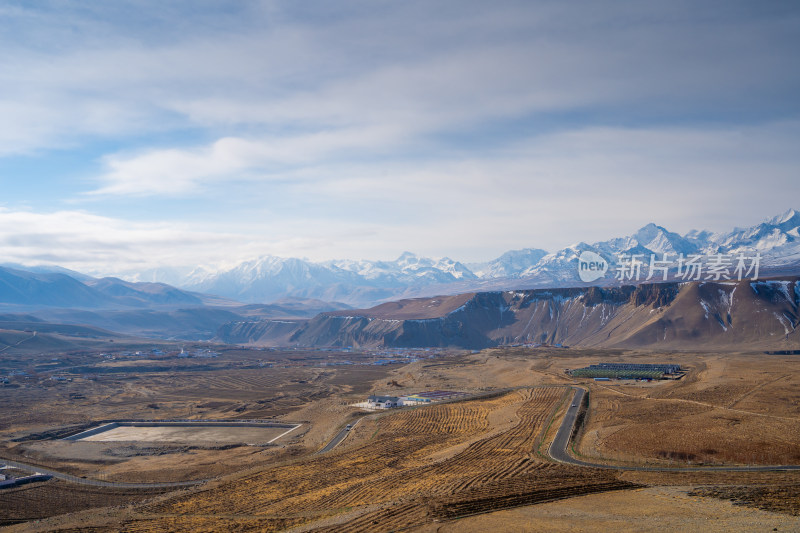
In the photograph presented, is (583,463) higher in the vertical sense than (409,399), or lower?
higher

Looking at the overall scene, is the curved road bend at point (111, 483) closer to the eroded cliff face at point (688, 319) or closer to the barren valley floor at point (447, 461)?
the barren valley floor at point (447, 461)

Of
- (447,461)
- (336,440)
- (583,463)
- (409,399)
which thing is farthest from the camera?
(409,399)

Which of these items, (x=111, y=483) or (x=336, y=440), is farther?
(x=336, y=440)

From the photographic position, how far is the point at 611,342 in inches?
6796

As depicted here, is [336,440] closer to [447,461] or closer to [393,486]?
[447,461]

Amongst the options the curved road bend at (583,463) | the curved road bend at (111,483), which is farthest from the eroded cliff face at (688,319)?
the curved road bend at (111,483)

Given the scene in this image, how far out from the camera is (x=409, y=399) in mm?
85562

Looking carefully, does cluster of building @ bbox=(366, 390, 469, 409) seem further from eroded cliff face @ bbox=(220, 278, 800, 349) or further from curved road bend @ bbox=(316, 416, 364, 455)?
eroded cliff face @ bbox=(220, 278, 800, 349)

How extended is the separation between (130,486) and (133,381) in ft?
277

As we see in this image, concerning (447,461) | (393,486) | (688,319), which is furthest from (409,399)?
(688,319)

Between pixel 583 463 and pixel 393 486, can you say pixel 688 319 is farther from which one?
pixel 393 486

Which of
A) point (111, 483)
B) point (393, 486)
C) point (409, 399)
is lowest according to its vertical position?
point (111, 483)

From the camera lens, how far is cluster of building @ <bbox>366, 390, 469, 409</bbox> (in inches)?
3233

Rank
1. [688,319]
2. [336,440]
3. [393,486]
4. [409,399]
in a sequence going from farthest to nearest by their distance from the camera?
[688,319] → [409,399] → [336,440] → [393,486]
